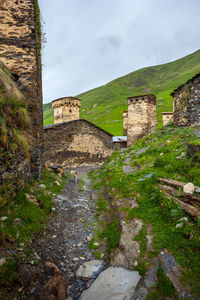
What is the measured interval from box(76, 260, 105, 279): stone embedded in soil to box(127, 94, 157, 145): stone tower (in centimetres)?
2533

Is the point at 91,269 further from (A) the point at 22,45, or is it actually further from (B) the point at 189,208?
(A) the point at 22,45

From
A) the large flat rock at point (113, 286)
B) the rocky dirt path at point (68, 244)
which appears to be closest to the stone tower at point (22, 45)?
the rocky dirt path at point (68, 244)

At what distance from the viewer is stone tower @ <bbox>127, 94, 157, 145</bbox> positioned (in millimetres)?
27688

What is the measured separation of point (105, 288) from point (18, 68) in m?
9.65

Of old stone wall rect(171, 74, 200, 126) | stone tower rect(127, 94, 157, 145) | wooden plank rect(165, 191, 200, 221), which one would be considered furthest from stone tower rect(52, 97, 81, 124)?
wooden plank rect(165, 191, 200, 221)

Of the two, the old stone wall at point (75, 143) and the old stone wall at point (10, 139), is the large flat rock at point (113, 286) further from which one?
the old stone wall at point (75, 143)

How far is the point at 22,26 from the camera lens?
8672mm

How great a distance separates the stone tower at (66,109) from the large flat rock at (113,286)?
32783 mm

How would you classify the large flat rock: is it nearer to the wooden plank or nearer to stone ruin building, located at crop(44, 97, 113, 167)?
the wooden plank

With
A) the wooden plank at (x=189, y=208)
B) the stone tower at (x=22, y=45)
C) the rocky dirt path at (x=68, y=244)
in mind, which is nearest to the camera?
the rocky dirt path at (x=68, y=244)

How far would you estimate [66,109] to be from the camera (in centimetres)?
3488

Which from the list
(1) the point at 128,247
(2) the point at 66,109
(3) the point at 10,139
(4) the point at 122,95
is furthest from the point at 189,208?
(4) the point at 122,95

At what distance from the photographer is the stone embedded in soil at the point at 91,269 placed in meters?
3.82

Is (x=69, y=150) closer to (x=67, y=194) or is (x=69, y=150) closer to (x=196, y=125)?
(x=67, y=194)
